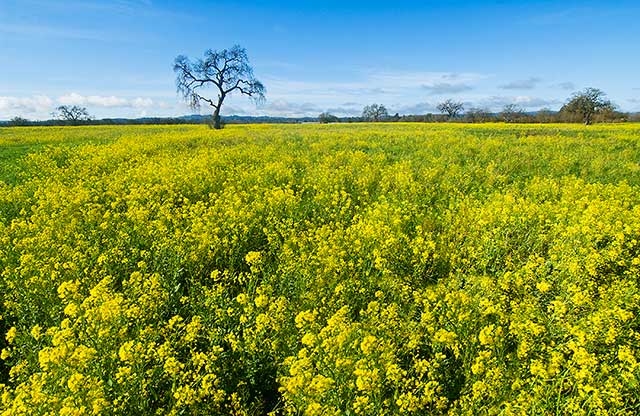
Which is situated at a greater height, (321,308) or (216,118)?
(216,118)

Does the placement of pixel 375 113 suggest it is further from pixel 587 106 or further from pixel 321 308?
pixel 321 308

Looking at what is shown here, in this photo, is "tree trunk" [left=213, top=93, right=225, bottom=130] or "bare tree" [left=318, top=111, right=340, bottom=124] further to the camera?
"bare tree" [left=318, top=111, right=340, bottom=124]

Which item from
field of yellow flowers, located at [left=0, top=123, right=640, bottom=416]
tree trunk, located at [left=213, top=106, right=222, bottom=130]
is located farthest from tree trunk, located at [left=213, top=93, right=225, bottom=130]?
field of yellow flowers, located at [left=0, top=123, right=640, bottom=416]

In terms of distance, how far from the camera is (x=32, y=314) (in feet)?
14.2

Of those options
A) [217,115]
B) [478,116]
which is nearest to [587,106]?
[478,116]

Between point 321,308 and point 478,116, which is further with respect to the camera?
point 478,116

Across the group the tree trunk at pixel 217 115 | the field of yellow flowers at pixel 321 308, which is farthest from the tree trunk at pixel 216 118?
the field of yellow flowers at pixel 321 308

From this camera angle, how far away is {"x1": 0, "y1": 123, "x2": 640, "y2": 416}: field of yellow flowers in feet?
10.4

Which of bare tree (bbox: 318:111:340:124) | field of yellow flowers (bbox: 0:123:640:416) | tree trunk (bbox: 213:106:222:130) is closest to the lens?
field of yellow flowers (bbox: 0:123:640:416)

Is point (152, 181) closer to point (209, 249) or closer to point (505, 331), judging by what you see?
point (209, 249)

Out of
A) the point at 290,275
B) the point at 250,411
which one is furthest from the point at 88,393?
the point at 290,275

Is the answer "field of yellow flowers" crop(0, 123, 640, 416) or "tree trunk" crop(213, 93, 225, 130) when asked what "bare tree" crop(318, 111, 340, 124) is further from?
"field of yellow flowers" crop(0, 123, 640, 416)

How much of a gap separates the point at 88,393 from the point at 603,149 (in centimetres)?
2047

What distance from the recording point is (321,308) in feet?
14.5
